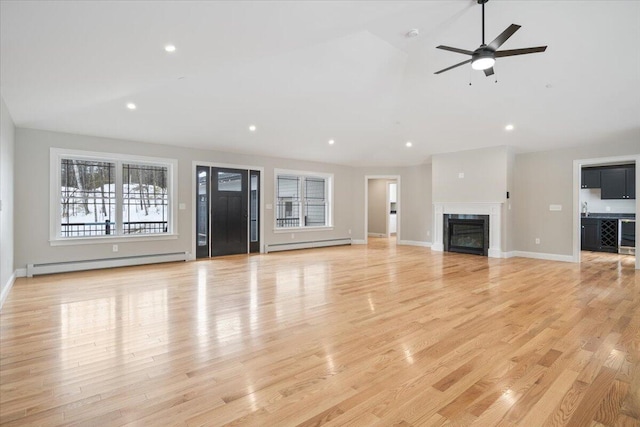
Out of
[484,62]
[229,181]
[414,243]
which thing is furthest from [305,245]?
[484,62]

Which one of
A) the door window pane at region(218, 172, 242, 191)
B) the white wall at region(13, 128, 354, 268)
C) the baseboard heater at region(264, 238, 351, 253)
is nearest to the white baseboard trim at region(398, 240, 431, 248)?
the baseboard heater at region(264, 238, 351, 253)

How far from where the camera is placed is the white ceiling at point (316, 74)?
286cm

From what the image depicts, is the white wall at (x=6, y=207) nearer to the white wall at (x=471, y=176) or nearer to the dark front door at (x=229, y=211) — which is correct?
the dark front door at (x=229, y=211)

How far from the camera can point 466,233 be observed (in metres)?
8.47

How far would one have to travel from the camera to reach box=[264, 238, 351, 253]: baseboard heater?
28.5 ft

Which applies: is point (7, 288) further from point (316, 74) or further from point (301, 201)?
point (301, 201)

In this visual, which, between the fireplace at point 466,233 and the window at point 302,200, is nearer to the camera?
the fireplace at point 466,233

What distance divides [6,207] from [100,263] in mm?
1978

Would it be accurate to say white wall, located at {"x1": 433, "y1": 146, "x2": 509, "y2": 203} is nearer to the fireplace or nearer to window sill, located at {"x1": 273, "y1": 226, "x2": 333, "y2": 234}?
the fireplace

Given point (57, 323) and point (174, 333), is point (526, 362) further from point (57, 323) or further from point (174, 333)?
point (57, 323)

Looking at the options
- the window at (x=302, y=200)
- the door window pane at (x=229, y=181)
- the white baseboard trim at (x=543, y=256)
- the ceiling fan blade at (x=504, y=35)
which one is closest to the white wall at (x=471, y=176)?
the white baseboard trim at (x=543, y=256)

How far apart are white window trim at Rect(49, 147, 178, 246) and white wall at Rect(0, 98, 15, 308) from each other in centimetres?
59

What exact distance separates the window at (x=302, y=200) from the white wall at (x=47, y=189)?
0.39 m

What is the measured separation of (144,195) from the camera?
689cm
